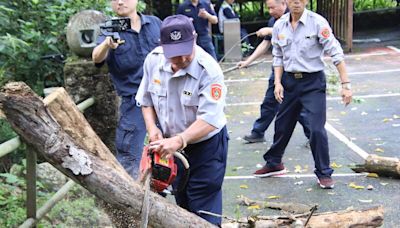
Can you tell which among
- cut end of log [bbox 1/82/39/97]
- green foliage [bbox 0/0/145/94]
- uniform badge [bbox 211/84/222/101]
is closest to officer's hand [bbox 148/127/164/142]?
uniform badge [bbox 211/84/222/101]

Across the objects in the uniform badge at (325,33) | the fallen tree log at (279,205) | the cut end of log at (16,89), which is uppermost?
the cut end of log at (16,89)

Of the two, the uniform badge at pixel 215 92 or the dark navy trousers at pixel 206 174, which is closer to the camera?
the uniform badge at pixel 215 92

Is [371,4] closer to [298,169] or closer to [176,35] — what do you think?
[298,169]

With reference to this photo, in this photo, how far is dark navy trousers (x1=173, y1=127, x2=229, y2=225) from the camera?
3.67 metres

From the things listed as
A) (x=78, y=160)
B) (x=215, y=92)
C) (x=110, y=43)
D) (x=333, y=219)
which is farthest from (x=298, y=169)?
(x=78, y=160)

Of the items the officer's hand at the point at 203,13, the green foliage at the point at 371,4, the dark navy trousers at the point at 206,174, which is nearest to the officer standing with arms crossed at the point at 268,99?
the dark navy trousers at the point at 206,174

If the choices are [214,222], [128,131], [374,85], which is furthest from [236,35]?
[214,222]

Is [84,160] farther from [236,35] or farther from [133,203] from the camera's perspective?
[236,35]

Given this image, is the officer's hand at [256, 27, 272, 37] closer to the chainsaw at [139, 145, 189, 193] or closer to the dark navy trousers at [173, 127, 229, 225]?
the dark navy trousers at [173, 127, 229, 225]

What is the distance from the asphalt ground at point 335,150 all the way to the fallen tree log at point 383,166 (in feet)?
0.22

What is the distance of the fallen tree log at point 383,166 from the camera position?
5676 millimetres

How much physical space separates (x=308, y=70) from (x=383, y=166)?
1.24 m

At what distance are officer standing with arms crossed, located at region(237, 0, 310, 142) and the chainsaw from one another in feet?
10.4

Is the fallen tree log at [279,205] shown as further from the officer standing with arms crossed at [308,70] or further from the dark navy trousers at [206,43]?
the dark navy trousers at [206,43]
